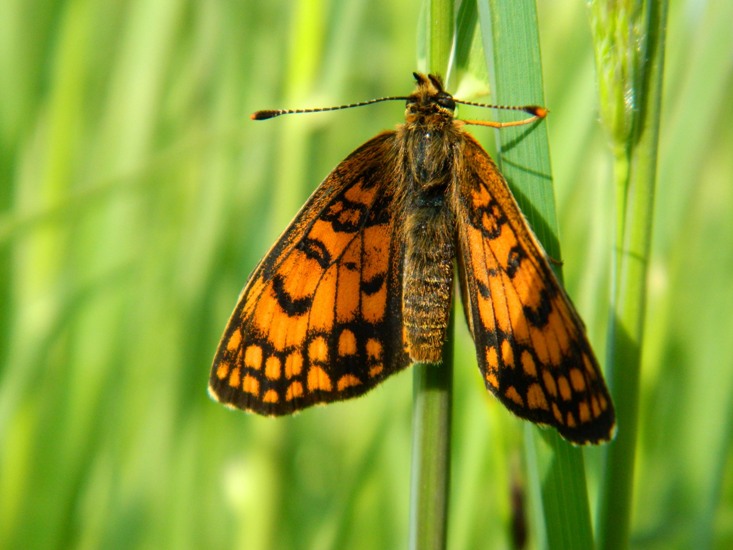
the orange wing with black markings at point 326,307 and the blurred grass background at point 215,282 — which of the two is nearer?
the orange wing with black markings at point 326,307

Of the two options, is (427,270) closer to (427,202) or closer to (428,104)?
(427,202)

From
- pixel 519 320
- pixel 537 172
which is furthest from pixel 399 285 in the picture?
pixel 537 172

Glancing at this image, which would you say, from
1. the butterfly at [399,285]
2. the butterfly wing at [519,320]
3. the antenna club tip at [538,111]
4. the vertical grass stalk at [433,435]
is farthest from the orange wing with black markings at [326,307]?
the antenna club tip at [538,111]

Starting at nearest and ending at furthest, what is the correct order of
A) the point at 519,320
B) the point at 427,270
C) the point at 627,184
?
the point at 627,184
the point at 519,320
the point at 427,270

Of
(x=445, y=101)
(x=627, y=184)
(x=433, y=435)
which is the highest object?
(x=445, y=101)

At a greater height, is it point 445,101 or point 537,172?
point 445,101

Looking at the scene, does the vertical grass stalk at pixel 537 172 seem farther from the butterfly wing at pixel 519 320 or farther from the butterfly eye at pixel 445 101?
the butterfly eye at pixel 445 101

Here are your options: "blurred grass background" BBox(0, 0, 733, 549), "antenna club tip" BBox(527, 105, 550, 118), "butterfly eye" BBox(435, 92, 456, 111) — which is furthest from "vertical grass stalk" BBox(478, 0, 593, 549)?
"blurred grass background" BBox(0, 0, 733, 549)

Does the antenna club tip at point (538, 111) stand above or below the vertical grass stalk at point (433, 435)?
above
